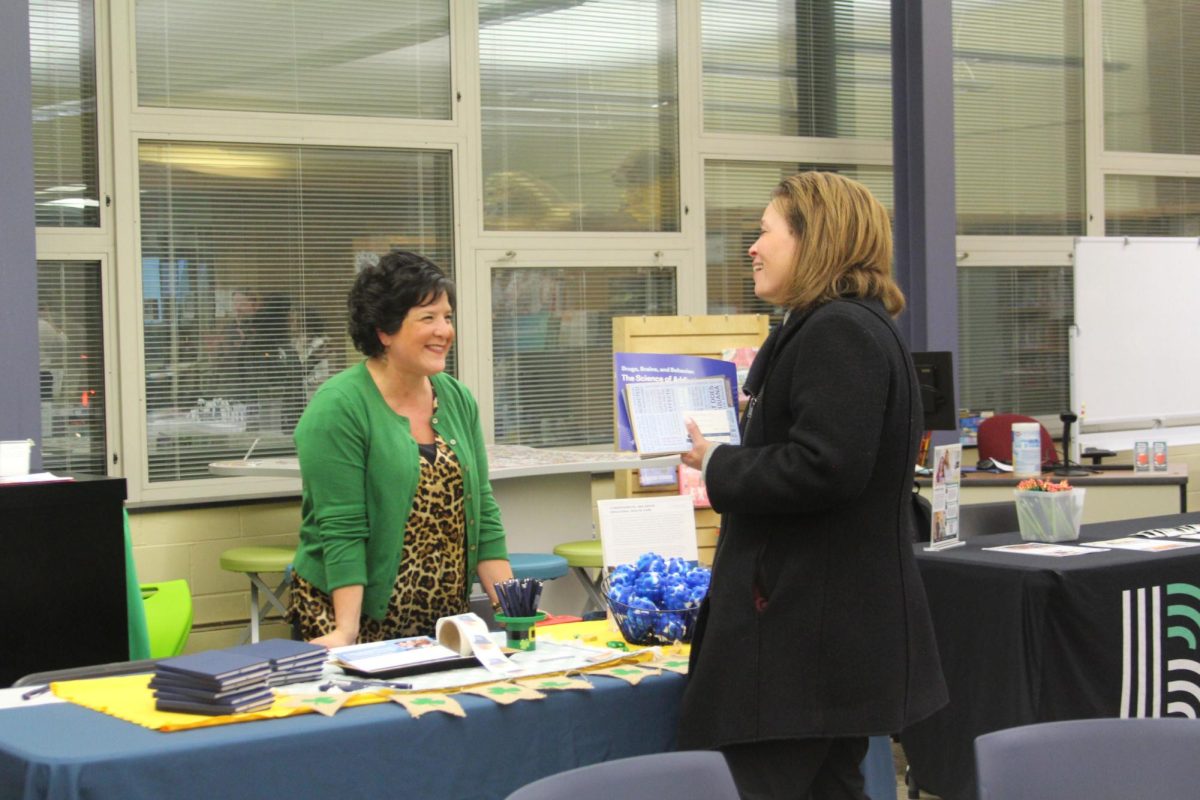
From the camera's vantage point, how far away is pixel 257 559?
534cm

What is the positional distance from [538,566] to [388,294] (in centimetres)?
239

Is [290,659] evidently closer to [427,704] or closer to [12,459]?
[427,704]

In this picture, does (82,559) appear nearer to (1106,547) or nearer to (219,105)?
(1106,547)

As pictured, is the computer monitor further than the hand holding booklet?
Yes

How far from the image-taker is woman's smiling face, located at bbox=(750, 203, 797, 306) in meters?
2.28

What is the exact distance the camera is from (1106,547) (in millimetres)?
3773

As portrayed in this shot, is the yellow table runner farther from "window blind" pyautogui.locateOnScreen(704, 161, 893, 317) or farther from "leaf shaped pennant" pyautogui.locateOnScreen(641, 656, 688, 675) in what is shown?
"window blind" pyautogui.locateOnScreen(704, 161, 893, 317)

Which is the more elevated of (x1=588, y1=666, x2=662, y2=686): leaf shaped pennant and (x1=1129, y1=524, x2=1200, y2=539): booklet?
(x1=1129, y1=524, x2=1200, y2=539): booklet

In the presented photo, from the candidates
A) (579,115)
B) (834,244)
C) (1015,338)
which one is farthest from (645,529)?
(1015,338)

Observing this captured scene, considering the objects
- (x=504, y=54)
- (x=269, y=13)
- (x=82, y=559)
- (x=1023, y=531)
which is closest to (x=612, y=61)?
(x=504, y=54)

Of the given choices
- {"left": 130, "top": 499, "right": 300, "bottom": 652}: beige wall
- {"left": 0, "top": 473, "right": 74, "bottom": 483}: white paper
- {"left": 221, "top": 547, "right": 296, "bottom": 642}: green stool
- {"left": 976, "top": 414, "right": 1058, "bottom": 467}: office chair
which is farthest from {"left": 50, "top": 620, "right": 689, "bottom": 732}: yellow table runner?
{"left": 976, "top": 414, "right": 1058, "bottom": 467}: office chair

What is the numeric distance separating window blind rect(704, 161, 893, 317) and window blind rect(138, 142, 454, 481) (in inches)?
61.9

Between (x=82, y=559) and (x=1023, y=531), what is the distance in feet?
8.26

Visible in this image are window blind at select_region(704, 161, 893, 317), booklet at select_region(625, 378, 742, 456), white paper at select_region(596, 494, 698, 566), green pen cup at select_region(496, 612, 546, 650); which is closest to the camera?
green pen cup at select_region(496, 612, 546, 650)
